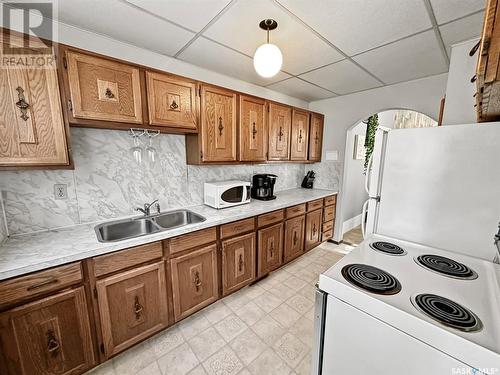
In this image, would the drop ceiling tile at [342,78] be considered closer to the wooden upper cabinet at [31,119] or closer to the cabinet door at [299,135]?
the cabinet door at [299,135]

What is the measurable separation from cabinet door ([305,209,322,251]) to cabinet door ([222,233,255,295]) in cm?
114

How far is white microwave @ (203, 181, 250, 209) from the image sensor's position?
84.7 inches

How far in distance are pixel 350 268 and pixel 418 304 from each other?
0.94 feet

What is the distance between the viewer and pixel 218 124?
6.74ft

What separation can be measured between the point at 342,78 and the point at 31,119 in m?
2.95

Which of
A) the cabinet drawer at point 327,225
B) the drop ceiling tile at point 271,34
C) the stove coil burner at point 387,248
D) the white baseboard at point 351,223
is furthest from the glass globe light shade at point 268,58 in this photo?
the white baseboard at point 351,223

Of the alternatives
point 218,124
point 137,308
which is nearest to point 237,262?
point 137,308

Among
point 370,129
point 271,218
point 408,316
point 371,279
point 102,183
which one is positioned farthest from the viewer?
point 370,129

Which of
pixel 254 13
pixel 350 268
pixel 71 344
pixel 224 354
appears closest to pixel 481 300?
pixel 350 268

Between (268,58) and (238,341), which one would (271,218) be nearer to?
(238,341)

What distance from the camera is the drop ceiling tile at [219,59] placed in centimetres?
179

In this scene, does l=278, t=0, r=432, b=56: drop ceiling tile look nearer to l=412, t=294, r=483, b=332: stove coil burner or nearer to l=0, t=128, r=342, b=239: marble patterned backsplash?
l=0, t=128, r=342, b=239: marble patterned backsplash

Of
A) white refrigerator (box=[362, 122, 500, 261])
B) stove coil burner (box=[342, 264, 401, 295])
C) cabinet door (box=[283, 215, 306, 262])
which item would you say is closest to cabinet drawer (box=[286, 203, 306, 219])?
cabinet door (box=[283, 215, 306, 262])

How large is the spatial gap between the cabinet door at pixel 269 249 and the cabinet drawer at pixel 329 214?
1.15 metres
